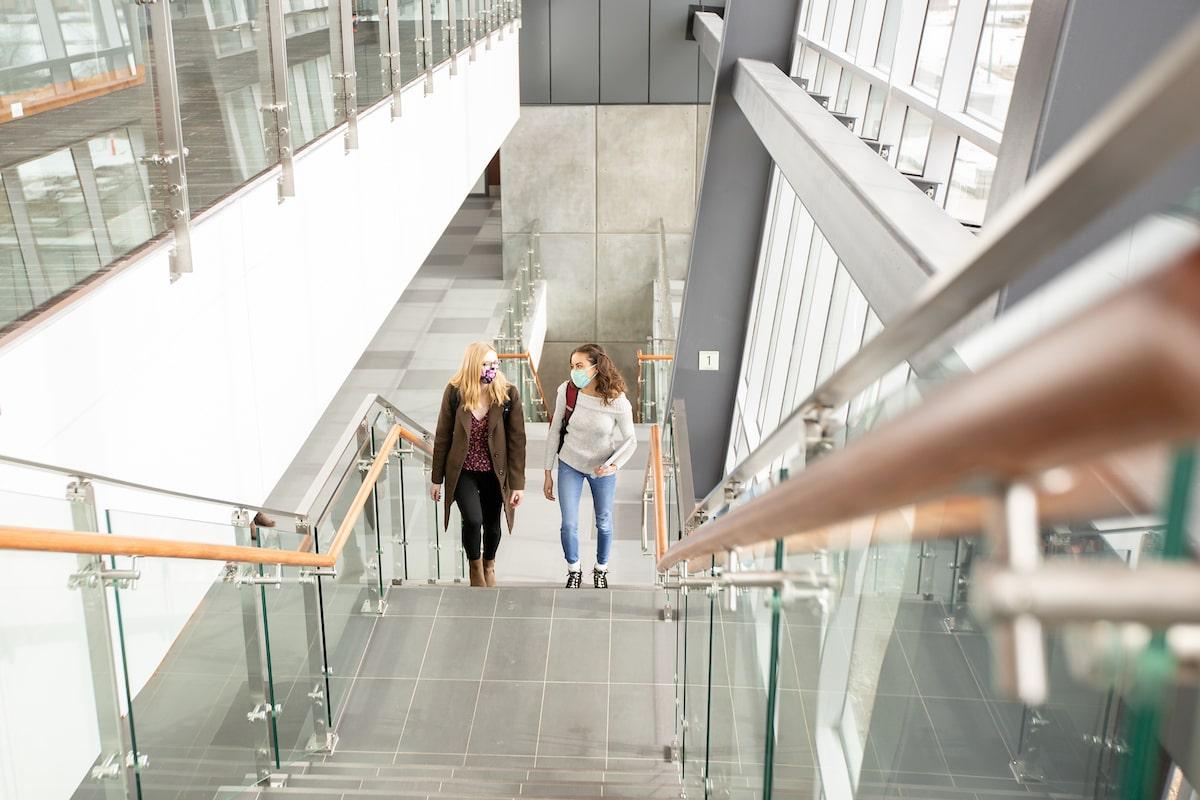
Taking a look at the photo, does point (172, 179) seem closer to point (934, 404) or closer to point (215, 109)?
point (215, 109)

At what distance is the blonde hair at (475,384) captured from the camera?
6.43m

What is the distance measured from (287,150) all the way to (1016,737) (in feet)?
15.5

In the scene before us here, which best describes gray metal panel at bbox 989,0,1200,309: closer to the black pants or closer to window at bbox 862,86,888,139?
the black pants

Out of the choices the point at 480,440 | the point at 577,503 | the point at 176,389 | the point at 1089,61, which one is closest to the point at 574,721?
the point at 480,440

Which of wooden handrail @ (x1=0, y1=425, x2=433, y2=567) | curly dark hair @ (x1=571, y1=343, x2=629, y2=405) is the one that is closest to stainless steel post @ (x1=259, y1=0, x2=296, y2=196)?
wooden handrail @ (x1=0, y1=425, x2=433, y2=567)

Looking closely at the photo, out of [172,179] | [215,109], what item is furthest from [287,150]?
[172,179]

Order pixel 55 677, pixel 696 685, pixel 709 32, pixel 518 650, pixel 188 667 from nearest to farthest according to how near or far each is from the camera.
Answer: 1. pixel 55 677
2. pixel 188 667
3. pixel 696 685
4. pixel 518 650
5. pixel 709 32

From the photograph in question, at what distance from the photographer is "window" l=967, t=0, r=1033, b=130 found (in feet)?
17.3

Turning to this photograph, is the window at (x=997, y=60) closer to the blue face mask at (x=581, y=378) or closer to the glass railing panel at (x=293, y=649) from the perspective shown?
the blue face mask at (x=581, y=378)

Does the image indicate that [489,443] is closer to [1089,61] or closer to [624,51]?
[1089,61]

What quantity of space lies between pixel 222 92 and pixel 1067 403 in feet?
14.5

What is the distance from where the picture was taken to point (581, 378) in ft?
22.6

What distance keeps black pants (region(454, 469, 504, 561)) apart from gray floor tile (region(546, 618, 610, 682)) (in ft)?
3.09

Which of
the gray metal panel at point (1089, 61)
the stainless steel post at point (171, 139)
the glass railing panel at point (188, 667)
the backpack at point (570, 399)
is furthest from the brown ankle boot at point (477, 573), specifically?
the gray metal panel at point (1089, 61)
